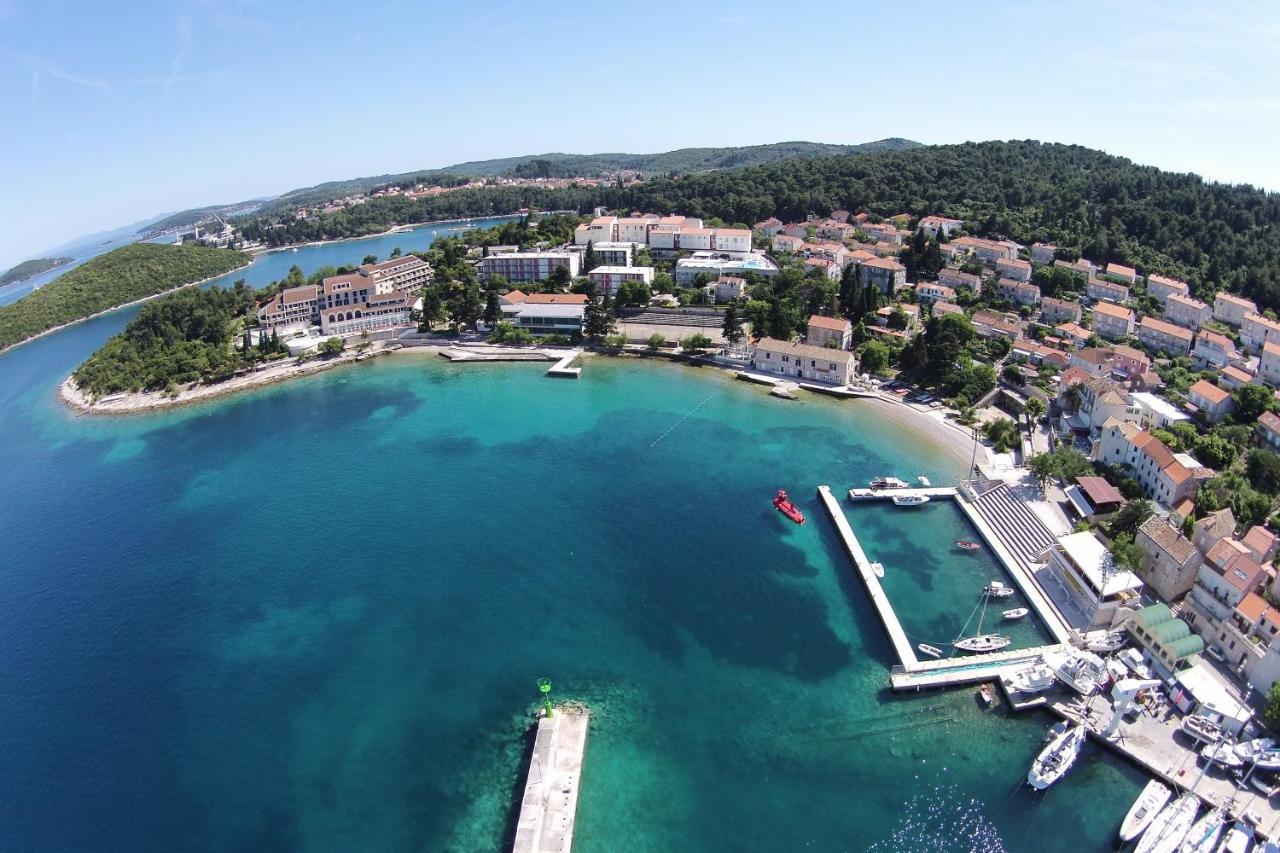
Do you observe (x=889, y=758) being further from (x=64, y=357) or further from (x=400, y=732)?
(x=64, y=357)

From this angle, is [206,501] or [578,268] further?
[578,268]

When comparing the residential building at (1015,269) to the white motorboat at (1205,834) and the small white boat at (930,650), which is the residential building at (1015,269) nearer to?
the small white boat at (930,650)

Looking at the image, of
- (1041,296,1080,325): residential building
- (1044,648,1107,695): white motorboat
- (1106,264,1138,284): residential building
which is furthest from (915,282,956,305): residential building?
(1044,648,1107,695): white motorboat

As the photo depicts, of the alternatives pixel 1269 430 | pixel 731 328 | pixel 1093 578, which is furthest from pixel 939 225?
pixel 1093 578

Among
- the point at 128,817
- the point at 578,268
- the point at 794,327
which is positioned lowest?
the point at 128,817

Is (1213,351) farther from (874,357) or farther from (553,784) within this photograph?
(553,784)

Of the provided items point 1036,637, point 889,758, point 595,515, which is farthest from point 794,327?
point 889,758
